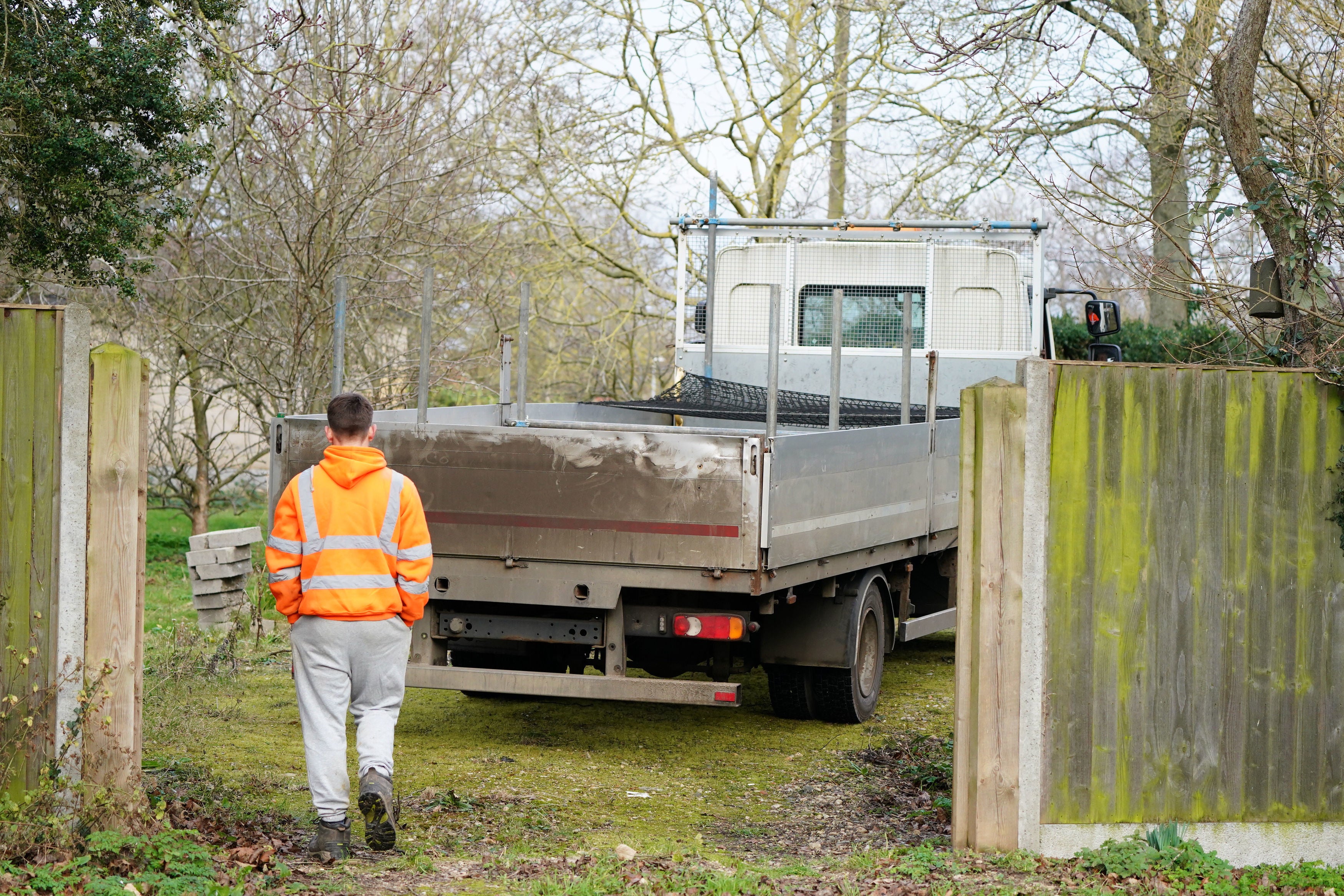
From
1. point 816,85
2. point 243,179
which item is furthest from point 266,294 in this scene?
point 816,85

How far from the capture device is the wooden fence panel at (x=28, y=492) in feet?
15.0

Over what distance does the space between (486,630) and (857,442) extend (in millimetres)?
2095

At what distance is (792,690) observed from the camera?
764 cm

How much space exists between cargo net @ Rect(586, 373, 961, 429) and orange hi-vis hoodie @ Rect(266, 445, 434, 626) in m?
→ 4.72

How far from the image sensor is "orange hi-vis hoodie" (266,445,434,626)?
479cm

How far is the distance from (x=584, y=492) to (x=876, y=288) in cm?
519

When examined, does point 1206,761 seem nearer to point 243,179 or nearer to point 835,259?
point 835,259

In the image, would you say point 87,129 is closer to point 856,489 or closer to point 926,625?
point 856,489

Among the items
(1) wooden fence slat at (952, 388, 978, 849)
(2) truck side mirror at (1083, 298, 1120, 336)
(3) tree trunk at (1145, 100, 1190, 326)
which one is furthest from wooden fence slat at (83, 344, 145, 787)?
(2) truck side mirror at (1083, 298, 1120, 336)

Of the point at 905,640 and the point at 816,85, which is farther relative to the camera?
the point at 816,85

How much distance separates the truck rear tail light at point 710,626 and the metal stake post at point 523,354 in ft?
5.93

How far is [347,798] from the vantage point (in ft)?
15.8

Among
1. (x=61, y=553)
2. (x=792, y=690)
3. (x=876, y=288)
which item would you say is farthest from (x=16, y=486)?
(x=876, y=288)

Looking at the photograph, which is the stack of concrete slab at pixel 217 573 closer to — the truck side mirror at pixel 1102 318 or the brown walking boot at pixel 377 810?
the brown walking boot at pixel 377 810
